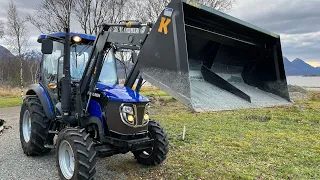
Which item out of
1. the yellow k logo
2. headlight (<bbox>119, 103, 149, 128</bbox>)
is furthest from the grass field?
the yellow k logo

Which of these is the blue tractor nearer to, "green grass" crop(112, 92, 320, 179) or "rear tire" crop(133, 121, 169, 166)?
"rear tire" crop(133, 121, 169, 166)

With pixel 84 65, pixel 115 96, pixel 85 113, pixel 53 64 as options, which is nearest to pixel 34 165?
pixel 85 113

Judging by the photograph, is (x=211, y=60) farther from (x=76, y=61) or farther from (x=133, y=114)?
(x=76, y=61)

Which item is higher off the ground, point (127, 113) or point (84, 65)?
point (84, 65)

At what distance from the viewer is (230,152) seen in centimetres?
605

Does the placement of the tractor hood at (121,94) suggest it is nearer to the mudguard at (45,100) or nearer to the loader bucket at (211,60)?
the loader bucket at (211,60)

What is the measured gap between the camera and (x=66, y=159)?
4438mm

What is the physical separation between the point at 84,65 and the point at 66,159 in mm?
1762

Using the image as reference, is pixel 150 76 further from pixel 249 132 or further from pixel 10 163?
pixel 249 132

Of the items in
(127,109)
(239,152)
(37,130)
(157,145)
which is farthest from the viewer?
(239,152)

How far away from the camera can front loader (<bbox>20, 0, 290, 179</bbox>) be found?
124 inches

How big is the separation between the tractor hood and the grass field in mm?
1348

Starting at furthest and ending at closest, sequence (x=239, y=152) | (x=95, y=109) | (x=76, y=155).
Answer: (x=239, y=152)
(x=95, y=109)
(x=76, y=155)

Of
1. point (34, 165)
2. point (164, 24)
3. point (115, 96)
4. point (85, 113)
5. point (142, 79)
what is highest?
point (164, 24)
